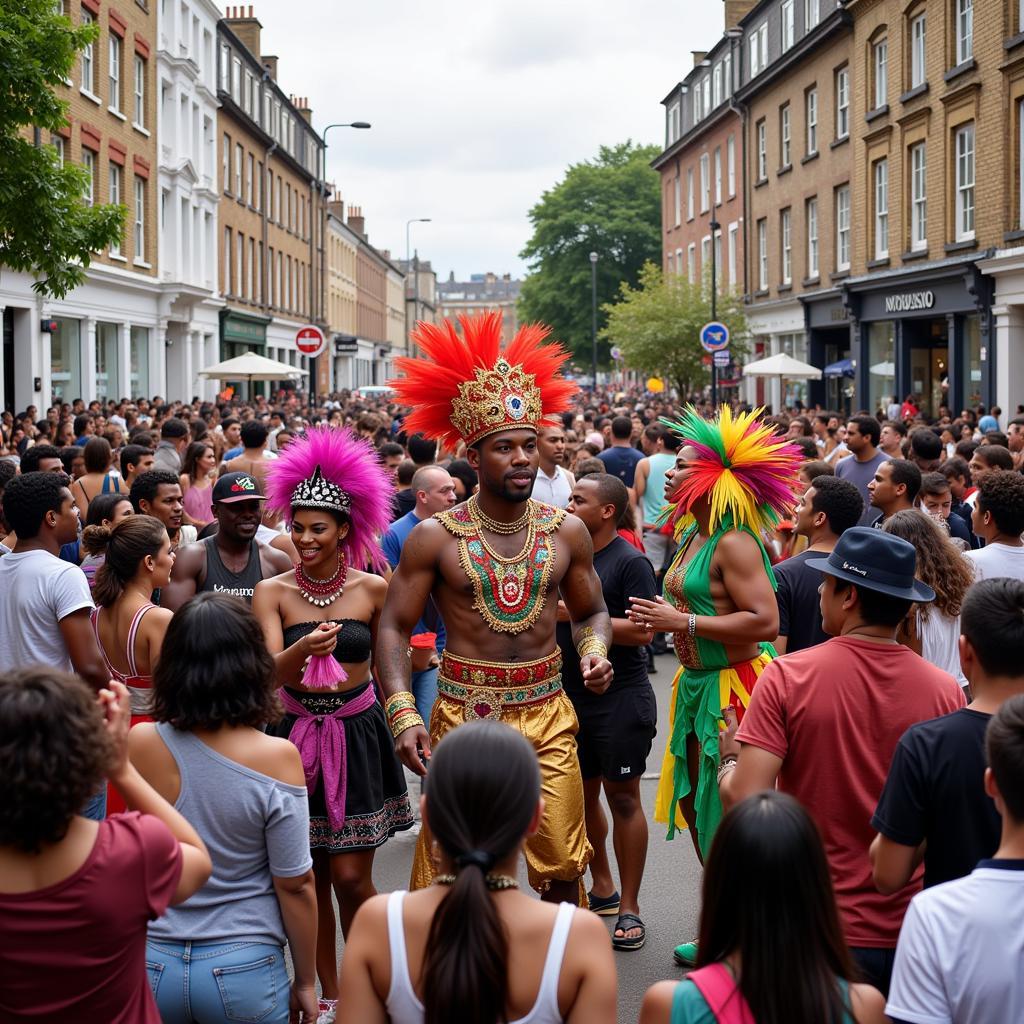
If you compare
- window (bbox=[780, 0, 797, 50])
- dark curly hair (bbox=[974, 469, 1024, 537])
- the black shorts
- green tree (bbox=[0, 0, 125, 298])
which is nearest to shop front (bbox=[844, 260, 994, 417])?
window (bbox=[780, 0, 797, 50])

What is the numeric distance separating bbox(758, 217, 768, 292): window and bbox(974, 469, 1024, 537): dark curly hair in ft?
117

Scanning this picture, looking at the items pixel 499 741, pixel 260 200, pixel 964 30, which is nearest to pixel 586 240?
pixel 260 200

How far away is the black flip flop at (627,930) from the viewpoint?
5883 mm

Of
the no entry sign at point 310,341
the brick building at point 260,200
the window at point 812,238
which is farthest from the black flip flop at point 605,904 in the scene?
the brick building at point 260,200

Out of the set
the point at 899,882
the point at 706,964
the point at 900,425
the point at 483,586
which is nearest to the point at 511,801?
the point at 706,964

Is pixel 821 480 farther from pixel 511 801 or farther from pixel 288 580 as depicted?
pixel 511 801

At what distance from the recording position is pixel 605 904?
6.30 m

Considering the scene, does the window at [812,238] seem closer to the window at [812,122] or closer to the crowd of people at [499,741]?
the window at [812,122]

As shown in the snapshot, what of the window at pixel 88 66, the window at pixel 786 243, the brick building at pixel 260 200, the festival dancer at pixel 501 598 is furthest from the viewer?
the brick building at pixel 260 200

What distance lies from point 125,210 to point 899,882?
13.6 m

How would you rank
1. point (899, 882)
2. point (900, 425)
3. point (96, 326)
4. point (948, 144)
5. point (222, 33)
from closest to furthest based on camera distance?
point (899, 882) < point (900, 425) < point (948, 144) < point (96, 326) < point (222, 33)

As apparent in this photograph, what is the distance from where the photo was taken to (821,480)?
6.23 meters

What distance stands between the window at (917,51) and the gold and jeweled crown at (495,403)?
25.0 metres

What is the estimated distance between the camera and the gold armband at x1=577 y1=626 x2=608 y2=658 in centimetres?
510
